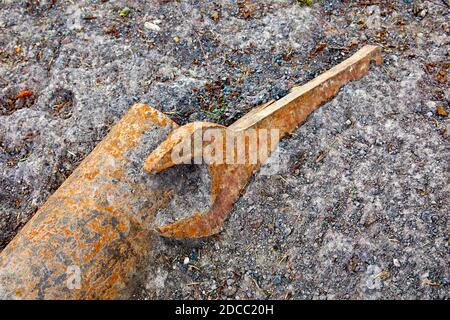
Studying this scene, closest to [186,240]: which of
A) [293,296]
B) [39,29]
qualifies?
[293,296]

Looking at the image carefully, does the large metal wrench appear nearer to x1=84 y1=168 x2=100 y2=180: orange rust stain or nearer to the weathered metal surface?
the weathered metal surface

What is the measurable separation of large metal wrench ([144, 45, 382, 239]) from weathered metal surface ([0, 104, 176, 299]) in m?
0.15

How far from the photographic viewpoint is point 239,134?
3.14m

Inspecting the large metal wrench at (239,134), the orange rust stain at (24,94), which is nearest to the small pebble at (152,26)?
the orange rust stain at (24,94)

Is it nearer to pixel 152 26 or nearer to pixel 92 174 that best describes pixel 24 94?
pixel 152 26

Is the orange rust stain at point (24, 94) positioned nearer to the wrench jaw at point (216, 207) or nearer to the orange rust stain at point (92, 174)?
the orange rust stain at point (92, 174)

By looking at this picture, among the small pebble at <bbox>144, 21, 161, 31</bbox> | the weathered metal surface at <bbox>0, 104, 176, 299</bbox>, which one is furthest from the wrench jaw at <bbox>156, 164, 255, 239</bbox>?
the small pebble at <bbox>144, 21, 161, 31</bbox>

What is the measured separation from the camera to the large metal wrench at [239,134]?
2.87m

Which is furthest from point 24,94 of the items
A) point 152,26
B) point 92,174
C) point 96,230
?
point 96,230

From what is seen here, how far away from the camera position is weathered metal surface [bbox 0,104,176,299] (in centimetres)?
255

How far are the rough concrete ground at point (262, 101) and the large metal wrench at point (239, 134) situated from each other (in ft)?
0.34

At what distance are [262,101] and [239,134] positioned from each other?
A: 2.41ft
